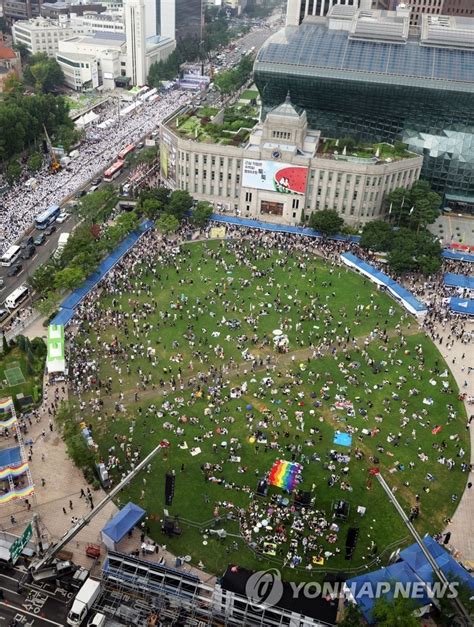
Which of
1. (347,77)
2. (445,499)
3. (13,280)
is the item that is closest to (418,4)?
(347,77)

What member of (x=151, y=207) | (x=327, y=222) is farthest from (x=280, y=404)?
(x=151, y=207)

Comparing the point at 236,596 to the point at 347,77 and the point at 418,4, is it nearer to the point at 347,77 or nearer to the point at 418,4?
the point at 347,77

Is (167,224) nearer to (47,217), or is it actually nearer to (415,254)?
(47,217)

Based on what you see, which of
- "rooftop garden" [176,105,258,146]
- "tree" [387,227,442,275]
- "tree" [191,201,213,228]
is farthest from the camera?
"rooftop garden" [176,105,258,146]

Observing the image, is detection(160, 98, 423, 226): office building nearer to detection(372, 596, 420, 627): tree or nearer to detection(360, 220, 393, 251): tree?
detection(360, 220, 393, 251): tree

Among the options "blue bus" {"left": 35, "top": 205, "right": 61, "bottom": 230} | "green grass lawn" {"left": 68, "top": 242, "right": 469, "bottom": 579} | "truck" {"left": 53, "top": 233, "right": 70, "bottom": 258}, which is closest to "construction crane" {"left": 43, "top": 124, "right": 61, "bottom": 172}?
"blue bus" {"left": 35, "top": 205, "right": 61, "bottom": 230}

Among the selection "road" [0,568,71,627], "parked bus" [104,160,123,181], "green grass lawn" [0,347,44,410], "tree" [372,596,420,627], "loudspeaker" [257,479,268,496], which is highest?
"tree" [372,596,420,627]
